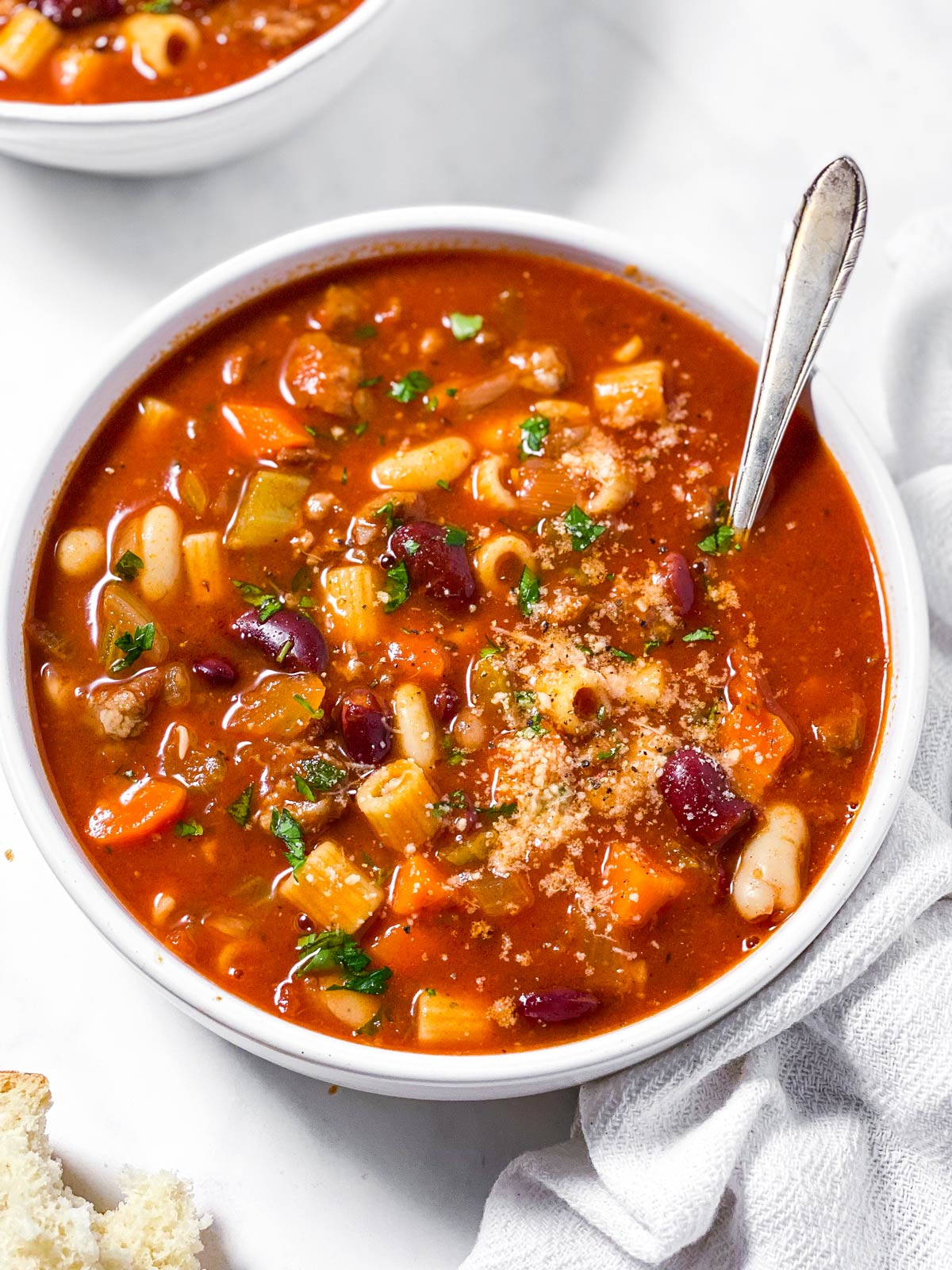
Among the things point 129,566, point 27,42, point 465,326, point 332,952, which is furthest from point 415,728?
point 27,42

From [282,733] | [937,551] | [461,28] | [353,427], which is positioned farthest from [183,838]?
[461,28]

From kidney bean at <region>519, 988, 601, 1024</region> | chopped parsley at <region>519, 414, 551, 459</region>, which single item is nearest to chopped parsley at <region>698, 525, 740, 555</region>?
chopped parsley at <region>519, 414, 551, 459</region>

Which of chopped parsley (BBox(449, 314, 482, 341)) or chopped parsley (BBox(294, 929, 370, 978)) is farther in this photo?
chopped parsley (BBox(449, 314, 482, 341))

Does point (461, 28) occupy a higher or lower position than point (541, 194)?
higher

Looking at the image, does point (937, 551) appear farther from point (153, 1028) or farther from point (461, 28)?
point (153, 1028)

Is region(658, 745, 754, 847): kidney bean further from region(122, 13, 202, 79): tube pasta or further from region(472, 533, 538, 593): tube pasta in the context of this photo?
region(122, 13, 202, 79): tube pasta

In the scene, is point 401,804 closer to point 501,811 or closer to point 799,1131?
point 501,811
